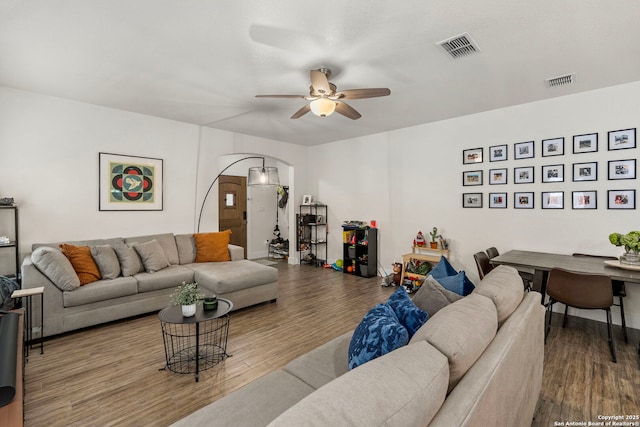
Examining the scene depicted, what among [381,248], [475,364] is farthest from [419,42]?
[381,248]

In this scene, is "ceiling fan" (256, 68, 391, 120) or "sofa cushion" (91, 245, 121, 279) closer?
"ceiling fan" (256, 68, 391, 120)

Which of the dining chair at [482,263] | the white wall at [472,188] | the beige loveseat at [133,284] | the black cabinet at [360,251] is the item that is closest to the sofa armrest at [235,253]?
the beige loveseat at [133,284]

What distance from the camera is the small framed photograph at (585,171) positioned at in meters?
3.55

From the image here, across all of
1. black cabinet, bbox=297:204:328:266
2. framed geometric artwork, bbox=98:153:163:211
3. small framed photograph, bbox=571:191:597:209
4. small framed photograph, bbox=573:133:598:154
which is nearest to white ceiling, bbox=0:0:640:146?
small framed photograph, bbox=573:133:598:154

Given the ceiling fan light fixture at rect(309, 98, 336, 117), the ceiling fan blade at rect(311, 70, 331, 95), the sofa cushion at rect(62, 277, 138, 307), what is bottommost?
the sofa cushion at rect(62, 277, 138, 307)

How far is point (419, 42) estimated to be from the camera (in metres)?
2.49

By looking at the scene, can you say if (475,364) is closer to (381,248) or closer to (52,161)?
(381,248)

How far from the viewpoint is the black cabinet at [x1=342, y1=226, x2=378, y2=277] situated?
5.61 metres

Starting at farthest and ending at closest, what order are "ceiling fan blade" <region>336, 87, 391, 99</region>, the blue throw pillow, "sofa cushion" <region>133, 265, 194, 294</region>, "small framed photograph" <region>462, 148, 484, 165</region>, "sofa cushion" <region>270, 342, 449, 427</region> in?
"small framed photograph" <region>462, 148, 484, 165</region> < "sofa cushion" <region>133, 265, 194, 294</region> < "ceiling fan blade" <region>336, 87, 391, 99</region> < the blue throw pillow < "sofa cushion" <region>270, 342, 449, 427</region>

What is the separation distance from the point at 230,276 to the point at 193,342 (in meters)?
0.91

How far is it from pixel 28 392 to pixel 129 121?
3509 millimetres

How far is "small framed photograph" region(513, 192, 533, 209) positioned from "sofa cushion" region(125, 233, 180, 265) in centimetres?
488

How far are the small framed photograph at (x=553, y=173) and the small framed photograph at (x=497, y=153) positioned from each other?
0.51 meters

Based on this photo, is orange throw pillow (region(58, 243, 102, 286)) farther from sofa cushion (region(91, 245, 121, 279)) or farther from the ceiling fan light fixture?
the ceiling fan light fixture
